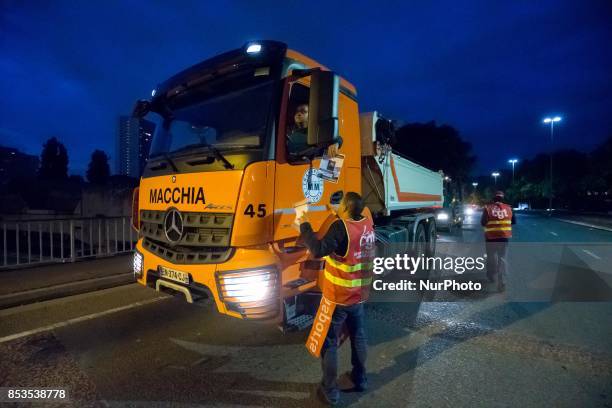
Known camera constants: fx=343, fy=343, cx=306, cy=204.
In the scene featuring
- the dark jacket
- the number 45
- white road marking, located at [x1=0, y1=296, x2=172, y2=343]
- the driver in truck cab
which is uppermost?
the driver in truck cab

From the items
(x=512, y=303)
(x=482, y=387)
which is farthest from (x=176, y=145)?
(x=512, y=303)

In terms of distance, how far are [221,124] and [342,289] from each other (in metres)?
1.97

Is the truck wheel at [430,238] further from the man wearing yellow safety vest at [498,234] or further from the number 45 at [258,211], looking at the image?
the number 45 at [258,211]

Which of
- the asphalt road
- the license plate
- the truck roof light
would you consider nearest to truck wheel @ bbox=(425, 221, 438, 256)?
the asphalt road

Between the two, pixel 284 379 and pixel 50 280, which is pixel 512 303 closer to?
pixel 284 379

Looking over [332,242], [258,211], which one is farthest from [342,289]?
[258,211]

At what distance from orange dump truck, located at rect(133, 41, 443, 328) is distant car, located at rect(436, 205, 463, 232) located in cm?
921

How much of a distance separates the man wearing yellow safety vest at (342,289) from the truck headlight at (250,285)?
44 cm

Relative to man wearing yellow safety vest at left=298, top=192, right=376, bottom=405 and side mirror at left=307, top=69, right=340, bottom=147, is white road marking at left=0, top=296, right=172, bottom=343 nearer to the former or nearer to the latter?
man wearing yellow safety vest at left=298, top=192, right=376, bottom=405

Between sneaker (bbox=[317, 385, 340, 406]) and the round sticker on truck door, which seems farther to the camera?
the round sticker on truck door

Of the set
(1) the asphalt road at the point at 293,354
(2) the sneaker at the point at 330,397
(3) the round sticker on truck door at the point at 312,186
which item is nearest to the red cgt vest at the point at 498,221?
(1) the asphalt road at the point at 293,354

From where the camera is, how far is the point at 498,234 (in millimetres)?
6156

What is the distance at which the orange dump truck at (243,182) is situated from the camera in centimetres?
288

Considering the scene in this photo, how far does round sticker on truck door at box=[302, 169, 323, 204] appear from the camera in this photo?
3283 millimetres
